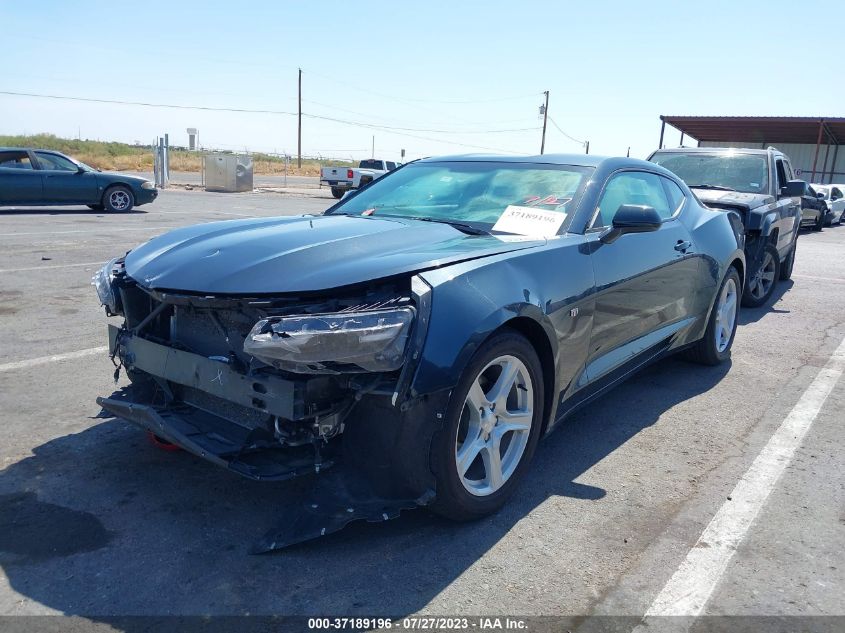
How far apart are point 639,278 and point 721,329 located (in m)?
1.95

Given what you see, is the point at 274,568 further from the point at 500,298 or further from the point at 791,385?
the point at 791,385

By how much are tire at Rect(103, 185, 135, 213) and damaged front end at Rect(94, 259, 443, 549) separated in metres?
14.4

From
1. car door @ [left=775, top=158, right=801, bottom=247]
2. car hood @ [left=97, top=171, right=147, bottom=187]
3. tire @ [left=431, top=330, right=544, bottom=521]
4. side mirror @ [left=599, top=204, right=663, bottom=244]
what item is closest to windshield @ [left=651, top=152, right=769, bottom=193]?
car door @ [left=775, top=158, right=801, bottom=247]

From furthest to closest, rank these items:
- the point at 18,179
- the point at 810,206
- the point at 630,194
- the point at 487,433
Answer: the point at 810,206 → the point at 18,179 → the point at 630,194 → the point at 487,433

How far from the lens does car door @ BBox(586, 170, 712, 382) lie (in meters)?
3.84

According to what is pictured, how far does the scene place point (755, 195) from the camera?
27.3ft

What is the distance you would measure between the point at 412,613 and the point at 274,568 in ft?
1.93

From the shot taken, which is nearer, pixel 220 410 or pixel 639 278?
pixel 220 410

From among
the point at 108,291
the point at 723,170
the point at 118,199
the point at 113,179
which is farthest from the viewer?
the point at 118,199

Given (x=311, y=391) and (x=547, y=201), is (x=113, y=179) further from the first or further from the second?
(x=311, y=391)

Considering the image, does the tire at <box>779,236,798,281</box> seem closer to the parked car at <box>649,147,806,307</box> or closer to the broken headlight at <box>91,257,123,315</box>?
the parked car at <box>649,147,806,307</box>

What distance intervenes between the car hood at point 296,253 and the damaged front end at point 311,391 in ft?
0.21

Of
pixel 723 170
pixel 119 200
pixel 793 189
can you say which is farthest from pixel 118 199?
pixel 793 189

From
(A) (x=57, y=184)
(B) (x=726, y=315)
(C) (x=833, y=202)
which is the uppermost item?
(C) (x=833, y=202)
